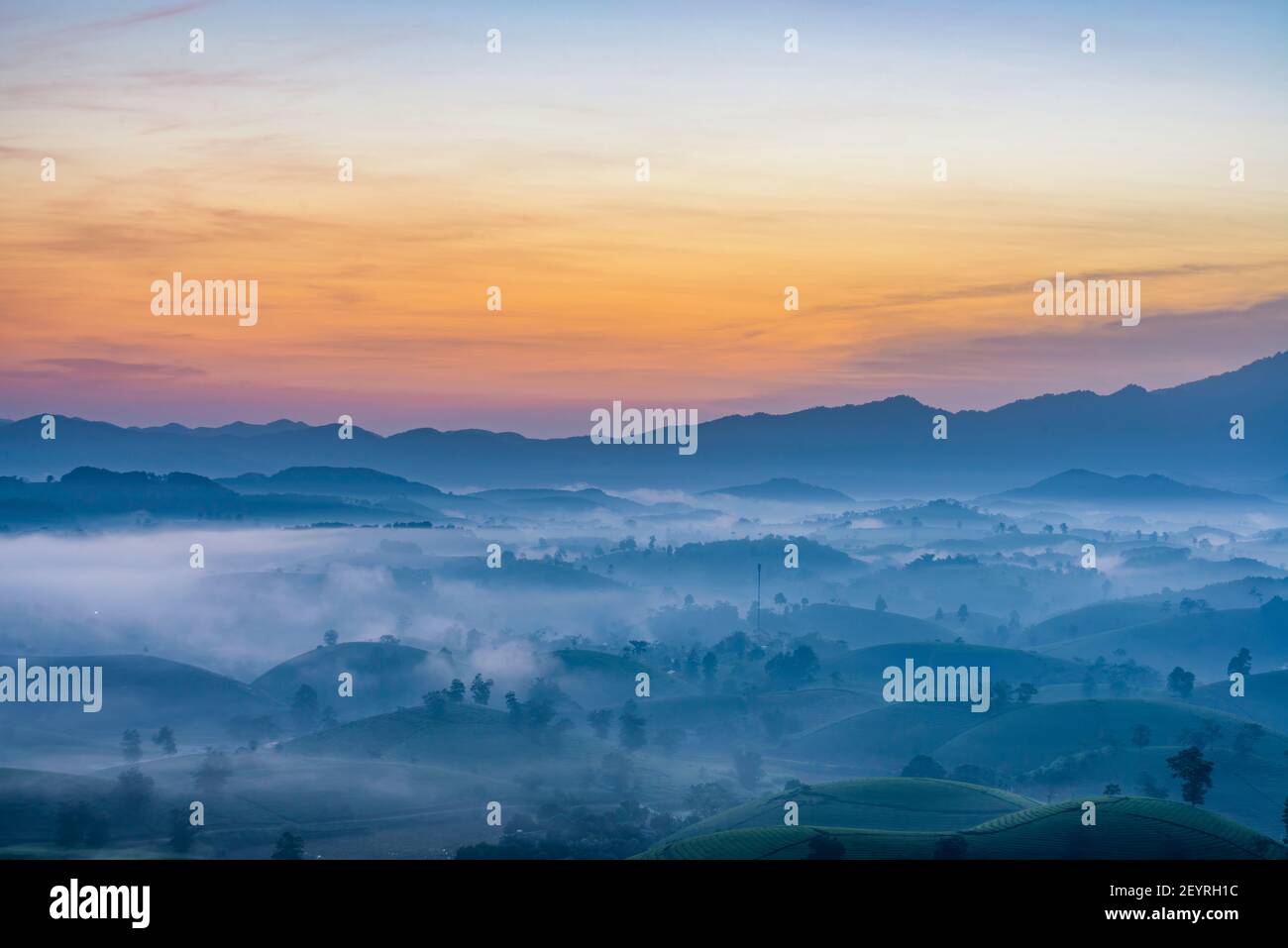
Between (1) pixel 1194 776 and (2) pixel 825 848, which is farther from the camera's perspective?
(1) pixel 1194 776

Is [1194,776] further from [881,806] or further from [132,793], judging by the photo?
[132,793]

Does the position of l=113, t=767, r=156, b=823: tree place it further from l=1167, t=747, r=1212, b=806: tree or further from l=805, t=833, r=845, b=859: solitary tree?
l=1167, t=747, r=1212, b=806: tree

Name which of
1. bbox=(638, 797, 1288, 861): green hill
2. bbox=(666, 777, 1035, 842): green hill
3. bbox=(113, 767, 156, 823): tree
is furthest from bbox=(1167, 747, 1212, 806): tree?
bbox=(113, 767, 156, 823): tree

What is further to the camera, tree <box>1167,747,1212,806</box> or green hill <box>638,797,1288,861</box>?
tree <box>1167,747,1212,806</box>

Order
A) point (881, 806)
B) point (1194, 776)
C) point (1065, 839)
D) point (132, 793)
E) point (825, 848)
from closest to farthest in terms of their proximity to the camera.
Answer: point (1065, 839) < point (825, 848) < point (1194, 776) < point (881, 806) < point (132, 793)

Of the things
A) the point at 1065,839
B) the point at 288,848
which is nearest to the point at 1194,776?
the point at 1065,839
